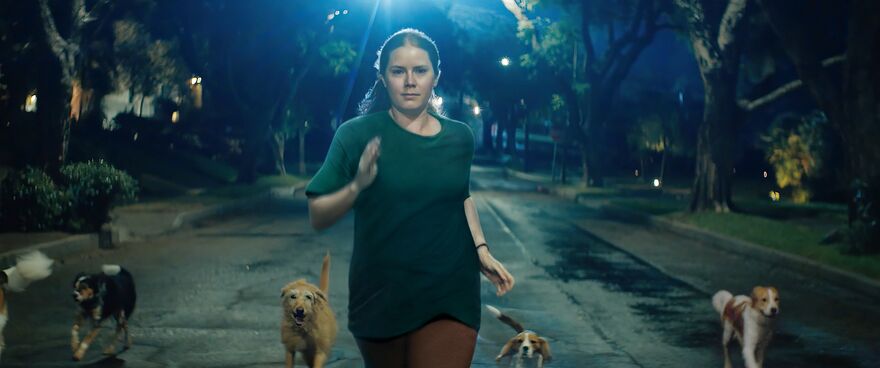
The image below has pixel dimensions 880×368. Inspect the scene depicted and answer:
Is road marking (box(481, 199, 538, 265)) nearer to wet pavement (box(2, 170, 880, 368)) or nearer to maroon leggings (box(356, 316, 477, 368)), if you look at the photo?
wet pavement (box(2, 170, 880, 368))

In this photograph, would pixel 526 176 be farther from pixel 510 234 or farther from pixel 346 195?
pixel 346 195

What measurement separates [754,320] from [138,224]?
15.9m

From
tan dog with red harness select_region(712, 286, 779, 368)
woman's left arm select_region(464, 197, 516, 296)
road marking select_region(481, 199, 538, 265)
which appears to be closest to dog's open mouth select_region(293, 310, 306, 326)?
woman's left arm select_region(464, 197, 516, 296)

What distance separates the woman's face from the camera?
362cm

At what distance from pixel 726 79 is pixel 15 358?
2000 centimetres

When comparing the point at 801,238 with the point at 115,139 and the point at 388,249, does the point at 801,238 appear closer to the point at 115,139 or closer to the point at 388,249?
the point at 388,249

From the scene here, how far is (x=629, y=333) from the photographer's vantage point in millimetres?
9953

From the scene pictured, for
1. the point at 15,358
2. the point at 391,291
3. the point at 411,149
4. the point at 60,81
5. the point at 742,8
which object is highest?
the point at 742,8

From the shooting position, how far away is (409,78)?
3.64m

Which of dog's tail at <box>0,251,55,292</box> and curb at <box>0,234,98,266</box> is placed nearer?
dog's tail at <box>0,251,55,292</box>

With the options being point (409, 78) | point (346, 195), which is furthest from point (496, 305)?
point (346, 195)

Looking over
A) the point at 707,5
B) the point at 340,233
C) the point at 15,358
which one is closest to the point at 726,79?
the point at 707,5

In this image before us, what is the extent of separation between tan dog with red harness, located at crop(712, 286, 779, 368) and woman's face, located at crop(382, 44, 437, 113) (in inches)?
151

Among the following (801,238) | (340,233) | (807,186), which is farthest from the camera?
(807,186)
